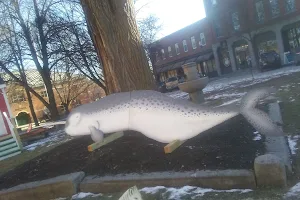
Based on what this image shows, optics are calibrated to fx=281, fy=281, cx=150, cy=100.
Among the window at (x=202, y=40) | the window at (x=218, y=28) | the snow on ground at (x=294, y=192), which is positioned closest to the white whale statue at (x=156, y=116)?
the snow on ground at (x=294, y=192)

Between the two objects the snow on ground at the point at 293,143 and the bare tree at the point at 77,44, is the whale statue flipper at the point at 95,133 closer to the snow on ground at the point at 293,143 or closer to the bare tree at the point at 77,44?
the snow on ground at the point at 293,143

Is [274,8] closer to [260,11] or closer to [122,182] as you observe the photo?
[260,11]

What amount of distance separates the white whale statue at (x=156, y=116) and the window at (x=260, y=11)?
2948 cm

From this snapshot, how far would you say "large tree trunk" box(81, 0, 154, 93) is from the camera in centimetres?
456

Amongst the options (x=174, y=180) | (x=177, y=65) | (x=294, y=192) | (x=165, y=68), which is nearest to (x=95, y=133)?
(x=174, y=180)

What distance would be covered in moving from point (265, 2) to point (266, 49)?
4866 millimetres

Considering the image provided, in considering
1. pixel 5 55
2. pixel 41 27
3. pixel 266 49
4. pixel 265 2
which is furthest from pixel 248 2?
pixel 5 55

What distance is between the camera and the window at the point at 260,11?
1158 inches

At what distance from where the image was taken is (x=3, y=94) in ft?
43.9

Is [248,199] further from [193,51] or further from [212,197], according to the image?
[193,51]

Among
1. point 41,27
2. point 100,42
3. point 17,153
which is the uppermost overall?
point 41,27

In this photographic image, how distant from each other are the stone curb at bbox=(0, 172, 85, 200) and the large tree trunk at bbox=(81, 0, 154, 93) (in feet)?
5.32

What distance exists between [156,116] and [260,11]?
30169 mm

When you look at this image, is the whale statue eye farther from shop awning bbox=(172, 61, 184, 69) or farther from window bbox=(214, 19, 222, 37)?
shop awning bbox=(172, 61, 184, 69)
